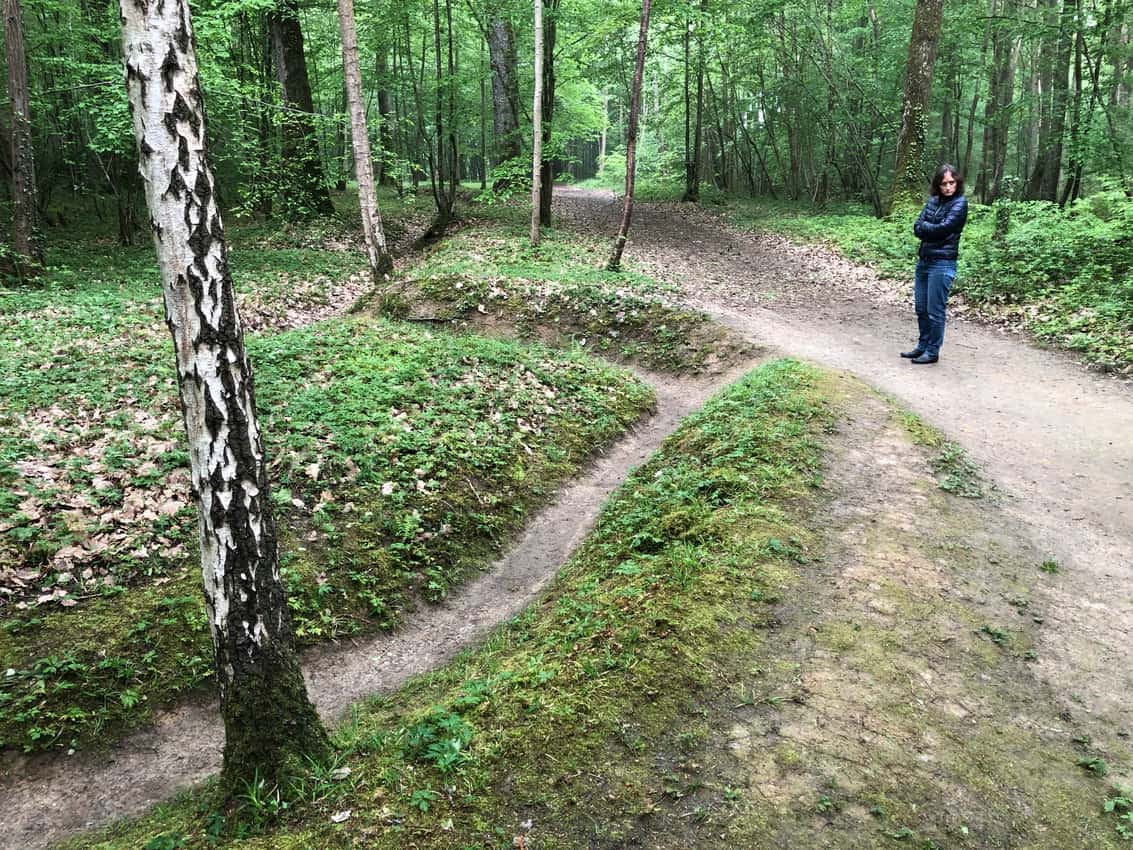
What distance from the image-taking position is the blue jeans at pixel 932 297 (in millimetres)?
8789

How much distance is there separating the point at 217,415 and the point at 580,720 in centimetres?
228

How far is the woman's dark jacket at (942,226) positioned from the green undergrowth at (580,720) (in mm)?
5023

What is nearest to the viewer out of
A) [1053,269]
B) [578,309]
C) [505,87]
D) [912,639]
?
[912,639]

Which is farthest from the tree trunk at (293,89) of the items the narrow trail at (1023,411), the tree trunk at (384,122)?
the narrow trail at (1023,411)

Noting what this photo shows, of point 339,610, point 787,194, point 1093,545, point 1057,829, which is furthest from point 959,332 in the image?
point 787,194

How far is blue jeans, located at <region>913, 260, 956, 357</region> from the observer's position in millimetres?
8789

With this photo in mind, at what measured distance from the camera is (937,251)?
8.80 meters

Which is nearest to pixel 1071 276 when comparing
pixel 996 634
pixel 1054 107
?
pixel 996 634

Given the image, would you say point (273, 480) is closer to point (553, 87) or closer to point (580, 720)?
point (580, 720)

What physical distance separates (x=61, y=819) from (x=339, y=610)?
2.06 m

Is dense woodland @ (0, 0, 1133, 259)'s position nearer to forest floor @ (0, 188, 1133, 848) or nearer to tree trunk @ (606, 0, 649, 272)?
tree trunk @ (606, 0, 649, 272)

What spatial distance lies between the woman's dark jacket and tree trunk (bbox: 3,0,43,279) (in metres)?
14.6

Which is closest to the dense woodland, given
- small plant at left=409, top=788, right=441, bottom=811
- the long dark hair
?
the long dark hair

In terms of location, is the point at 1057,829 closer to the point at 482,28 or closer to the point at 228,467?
the point at 228,467
